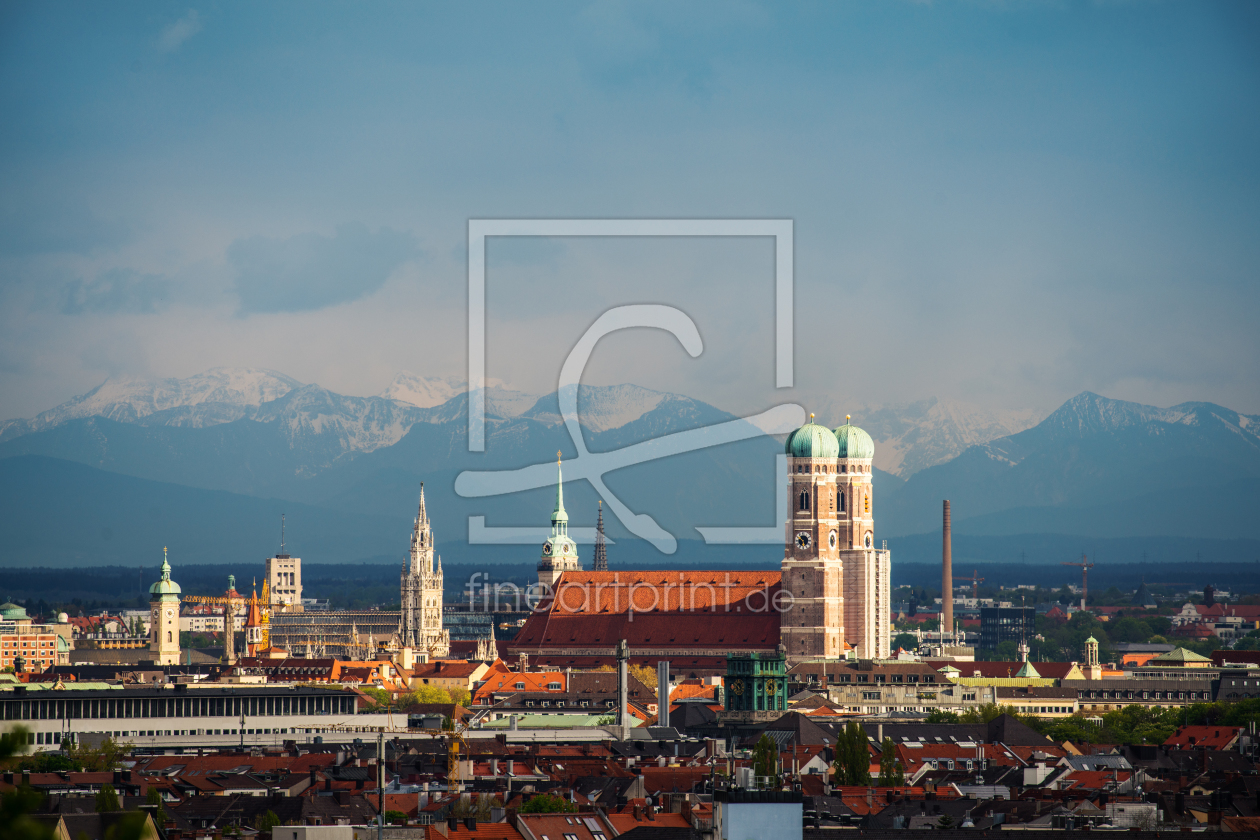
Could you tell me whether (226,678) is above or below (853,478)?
below

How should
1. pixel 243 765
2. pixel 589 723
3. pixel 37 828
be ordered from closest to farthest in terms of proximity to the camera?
pixel 37 828, pixel 243 765, pixel 589 723

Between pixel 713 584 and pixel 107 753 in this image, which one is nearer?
pixel 107 753

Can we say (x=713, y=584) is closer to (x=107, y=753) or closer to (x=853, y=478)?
(x=853, y=478)

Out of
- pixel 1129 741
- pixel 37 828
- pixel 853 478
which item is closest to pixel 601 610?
pixel 853 478

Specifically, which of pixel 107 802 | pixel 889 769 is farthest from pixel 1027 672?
pixel 107 802

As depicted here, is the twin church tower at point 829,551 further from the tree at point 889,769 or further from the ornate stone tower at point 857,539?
the tree at point 889,769

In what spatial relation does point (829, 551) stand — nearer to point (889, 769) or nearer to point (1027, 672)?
point (1027, 672)

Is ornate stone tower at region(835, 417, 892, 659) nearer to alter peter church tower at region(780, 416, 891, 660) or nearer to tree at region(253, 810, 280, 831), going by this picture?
alter peter church tower at region(780, 416, 891, 660)
